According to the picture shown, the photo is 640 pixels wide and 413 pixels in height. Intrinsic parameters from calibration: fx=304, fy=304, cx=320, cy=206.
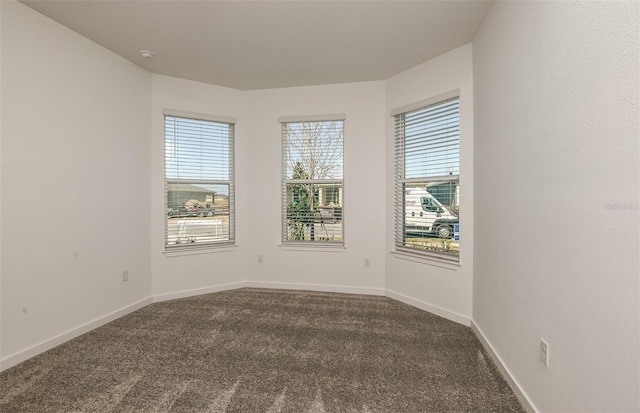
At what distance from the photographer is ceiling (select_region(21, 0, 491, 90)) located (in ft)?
7.92

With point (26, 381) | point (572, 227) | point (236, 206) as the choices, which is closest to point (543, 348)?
point (572, 227)

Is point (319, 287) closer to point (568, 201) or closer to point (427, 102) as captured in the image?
point (427, 102)

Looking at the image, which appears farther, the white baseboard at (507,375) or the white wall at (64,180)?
the white wall at (64,180)

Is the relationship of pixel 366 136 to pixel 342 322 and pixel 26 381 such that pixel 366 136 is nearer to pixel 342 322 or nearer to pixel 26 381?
pixel 342 322

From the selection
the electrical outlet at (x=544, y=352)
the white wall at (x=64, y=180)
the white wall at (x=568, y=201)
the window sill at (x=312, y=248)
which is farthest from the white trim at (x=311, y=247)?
the electrical outlet at (x=544, y=352)

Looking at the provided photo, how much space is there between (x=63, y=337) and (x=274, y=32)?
3.26m

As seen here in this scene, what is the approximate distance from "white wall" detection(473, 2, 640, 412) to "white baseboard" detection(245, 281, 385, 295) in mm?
1771

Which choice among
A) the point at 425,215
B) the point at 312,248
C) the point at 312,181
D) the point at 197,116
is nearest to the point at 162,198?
the point at 197,116

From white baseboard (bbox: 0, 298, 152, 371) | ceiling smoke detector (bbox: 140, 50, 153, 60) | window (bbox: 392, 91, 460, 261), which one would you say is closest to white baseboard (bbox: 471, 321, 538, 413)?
window (bbox: 392, 91, 460, 261)

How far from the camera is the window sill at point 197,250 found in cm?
382

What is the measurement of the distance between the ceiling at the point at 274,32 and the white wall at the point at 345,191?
0.43 m

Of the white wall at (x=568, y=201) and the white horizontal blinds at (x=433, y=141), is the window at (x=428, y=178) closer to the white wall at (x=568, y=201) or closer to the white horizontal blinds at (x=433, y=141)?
the white horizontal blinds at (x=433, y=141)

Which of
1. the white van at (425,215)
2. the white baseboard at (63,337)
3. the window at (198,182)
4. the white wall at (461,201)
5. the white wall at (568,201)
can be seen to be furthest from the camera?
the window at (198,182)

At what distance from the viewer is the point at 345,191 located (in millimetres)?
4023
